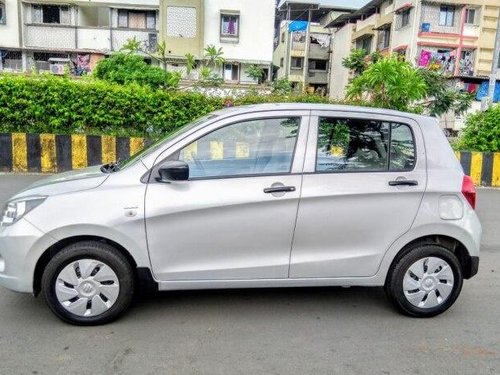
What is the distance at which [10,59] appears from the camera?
28.5 m

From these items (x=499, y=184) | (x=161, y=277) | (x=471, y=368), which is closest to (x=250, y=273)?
(x=161, y=277)

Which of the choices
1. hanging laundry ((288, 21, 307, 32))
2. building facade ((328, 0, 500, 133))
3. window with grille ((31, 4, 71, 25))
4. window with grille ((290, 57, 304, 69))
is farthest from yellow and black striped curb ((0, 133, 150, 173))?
window with grille ((290, 57, 304, 69))

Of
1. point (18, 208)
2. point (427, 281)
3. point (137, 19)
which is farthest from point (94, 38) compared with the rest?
point (427, 281)

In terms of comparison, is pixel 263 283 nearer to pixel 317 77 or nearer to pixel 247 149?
pixel 247 149

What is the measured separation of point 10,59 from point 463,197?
30.3 metres

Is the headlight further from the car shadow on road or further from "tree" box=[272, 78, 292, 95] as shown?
"tree" box=[272, 78, 292, 95]

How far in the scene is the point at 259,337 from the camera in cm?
351

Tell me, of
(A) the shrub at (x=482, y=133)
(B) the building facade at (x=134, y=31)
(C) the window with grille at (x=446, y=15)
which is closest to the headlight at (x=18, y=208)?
(A) the shrub at (x=482, y=133)

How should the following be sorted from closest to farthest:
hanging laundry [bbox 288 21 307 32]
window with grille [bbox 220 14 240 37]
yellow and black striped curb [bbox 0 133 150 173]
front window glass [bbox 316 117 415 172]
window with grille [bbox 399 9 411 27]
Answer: front window glass [bbox 316 117 415 172] < yellow and black striped curb [bbox 0 133 150 173] < window with grille [bbox 220 14 240 37] < window with grille [bbox 399 9 411 27] < hanging laundry [bbox 288 21 307 32]

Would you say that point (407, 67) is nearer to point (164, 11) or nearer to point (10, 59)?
point (164, 11)

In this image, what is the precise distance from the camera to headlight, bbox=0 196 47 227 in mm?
3475

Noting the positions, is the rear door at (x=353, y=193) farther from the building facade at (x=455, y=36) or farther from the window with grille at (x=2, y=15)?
the building facade at (x=455, y=36)

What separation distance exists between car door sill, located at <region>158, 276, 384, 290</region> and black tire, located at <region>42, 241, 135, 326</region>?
0.26 meters

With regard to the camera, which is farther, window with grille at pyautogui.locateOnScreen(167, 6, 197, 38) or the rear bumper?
window with grille at pyautogui.locateOnScreen(167, 6, 197, 38)
